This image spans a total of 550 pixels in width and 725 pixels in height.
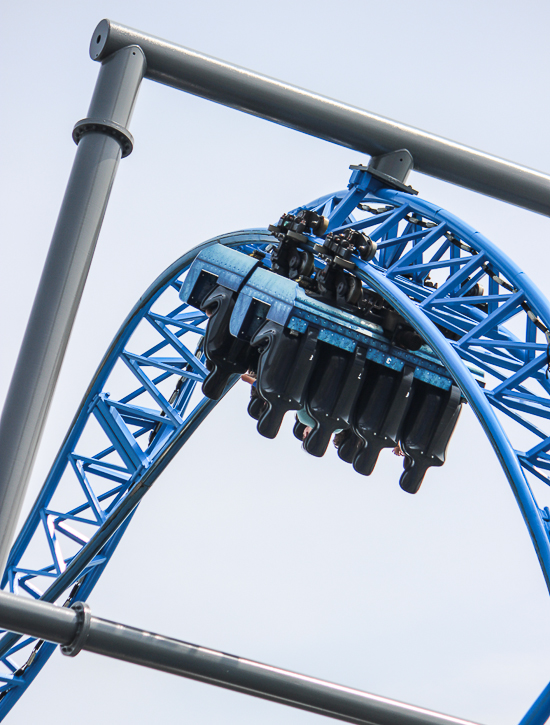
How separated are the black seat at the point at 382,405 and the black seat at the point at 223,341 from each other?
5.08 feet

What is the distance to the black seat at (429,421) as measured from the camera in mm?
10109

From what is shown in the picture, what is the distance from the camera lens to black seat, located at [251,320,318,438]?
943 centimetres

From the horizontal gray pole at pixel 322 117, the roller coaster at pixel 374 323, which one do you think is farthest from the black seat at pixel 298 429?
the horizontal gray pole at pixel 322 117

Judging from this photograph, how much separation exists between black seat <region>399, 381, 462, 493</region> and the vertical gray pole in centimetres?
404

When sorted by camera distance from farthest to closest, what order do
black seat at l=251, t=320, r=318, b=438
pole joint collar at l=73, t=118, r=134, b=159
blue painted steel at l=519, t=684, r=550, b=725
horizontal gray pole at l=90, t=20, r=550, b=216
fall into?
black seat at l=251, t=320, r=318, b=438
horizontal gray pole at l=90, t=20, r=550, b=216
pole joint collar at l=73, t=118, r=134, b=159
blue painted steel at l=519, t=684, r=550, b=725

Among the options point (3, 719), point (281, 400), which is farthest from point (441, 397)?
point (3, 719)

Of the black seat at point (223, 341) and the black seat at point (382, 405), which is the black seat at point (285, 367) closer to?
the black seat at point (382, 405)

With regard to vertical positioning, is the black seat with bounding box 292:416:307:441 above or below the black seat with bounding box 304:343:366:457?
below

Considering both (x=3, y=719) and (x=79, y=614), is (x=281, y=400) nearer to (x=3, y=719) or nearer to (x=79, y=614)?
(x=79, y=614)

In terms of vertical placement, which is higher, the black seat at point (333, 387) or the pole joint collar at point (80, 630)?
the black seat at point (333, 387)

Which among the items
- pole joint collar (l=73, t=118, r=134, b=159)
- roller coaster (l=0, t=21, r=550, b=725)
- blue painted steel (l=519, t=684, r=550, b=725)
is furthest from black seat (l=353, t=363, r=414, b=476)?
blue painted steel (l=519, t=684, r=550, b=725)

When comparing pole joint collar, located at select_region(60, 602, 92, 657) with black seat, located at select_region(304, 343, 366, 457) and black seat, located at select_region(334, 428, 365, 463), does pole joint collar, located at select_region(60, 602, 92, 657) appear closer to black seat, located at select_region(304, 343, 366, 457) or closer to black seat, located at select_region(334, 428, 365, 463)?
black seat, located at select_region(304, 343, 366, 457)

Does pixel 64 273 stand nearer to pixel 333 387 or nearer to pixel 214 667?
pixel 333 387

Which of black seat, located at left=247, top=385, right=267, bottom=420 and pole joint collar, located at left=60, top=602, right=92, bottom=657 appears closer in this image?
pole joint collar, located at left=60, top=602, right=92, bottom=657
